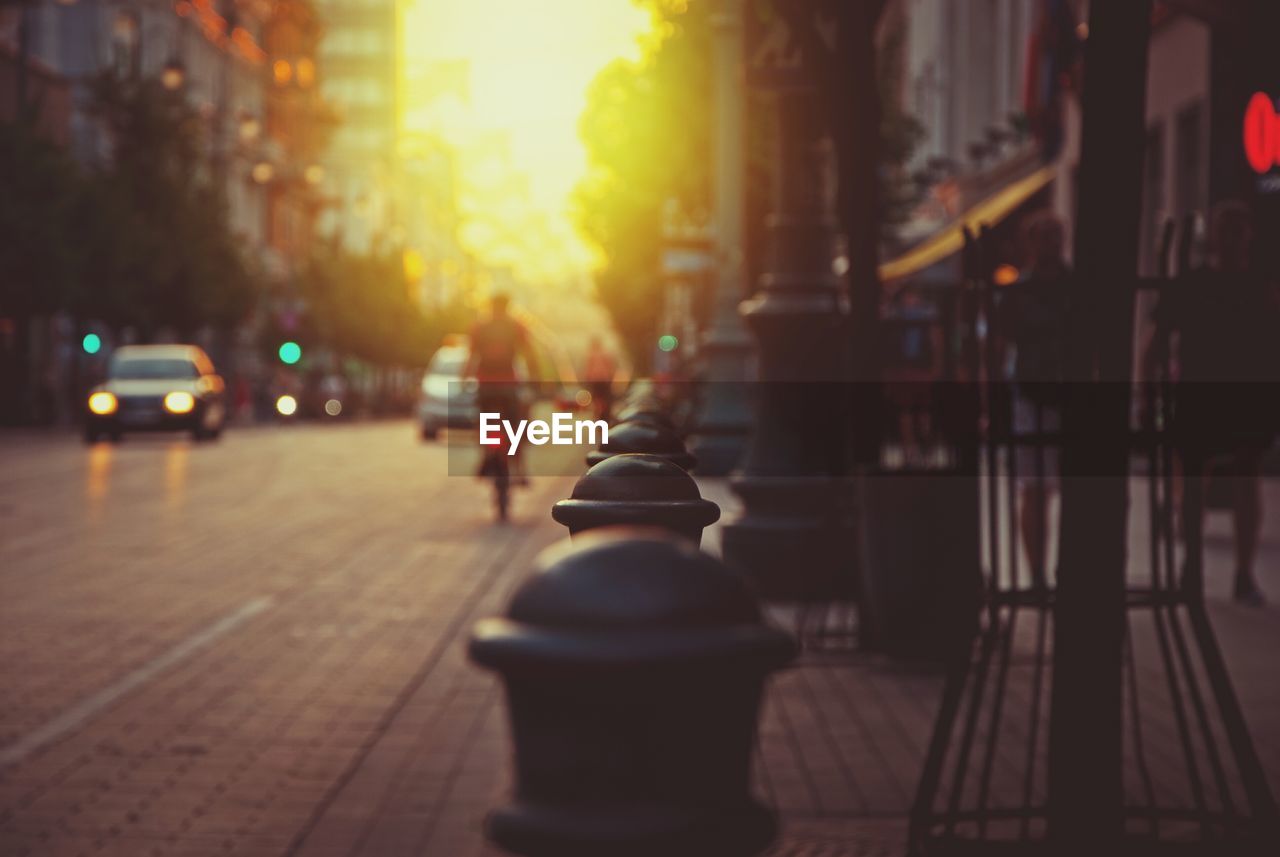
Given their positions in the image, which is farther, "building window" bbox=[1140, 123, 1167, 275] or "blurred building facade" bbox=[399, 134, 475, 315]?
"blurred building facade" bbox=[399, 134, 475, 315]

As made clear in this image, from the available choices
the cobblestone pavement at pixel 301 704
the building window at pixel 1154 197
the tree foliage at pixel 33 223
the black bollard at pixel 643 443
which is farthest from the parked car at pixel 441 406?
the black bollard at pixel 643 443

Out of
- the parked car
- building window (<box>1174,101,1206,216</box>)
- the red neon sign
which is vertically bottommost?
the parked car

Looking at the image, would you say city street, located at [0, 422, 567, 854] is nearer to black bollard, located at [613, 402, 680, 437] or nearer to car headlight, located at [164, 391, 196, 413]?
black bollard, located at [613, 402, 680, 437]

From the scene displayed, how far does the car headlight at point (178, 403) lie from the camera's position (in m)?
38.2

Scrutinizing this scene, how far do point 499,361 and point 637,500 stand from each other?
1533 cm

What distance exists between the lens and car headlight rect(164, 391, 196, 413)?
125ft

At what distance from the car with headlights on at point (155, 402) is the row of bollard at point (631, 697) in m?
36.0

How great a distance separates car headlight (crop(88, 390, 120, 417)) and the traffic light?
155 feet

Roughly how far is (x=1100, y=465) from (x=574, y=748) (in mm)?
2619

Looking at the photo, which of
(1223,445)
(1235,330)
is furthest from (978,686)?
(1235,330)

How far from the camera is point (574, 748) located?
5.21 feet

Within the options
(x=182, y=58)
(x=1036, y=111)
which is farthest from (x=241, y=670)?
(x=182, y=58)

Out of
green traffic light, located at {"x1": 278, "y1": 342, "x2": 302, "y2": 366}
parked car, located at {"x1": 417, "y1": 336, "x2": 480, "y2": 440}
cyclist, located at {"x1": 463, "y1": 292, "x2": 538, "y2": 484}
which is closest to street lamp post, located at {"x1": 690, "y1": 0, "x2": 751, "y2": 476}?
cyclist, located at {"x1": 463, "y1": 292, "x2": 538, "y2": 484}

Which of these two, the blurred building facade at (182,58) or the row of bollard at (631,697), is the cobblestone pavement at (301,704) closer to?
the row of bollard at (631,697)
